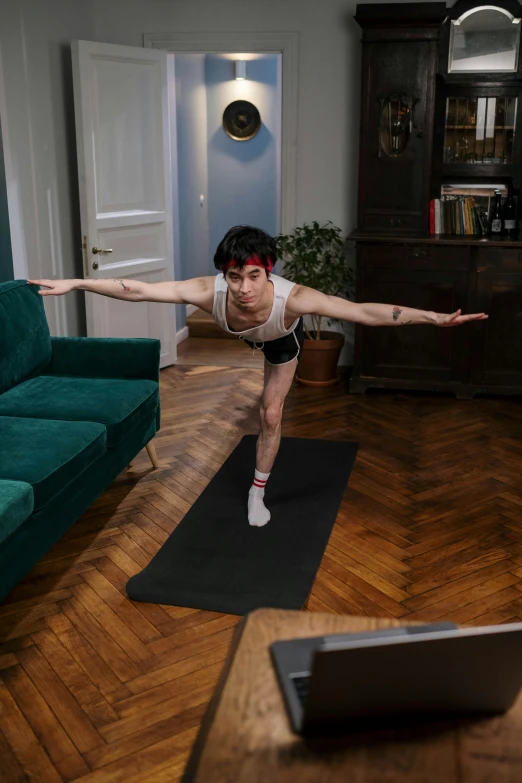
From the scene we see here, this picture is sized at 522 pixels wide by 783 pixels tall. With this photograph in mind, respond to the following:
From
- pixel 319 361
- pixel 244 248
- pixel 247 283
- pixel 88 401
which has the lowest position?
pixel 319 361

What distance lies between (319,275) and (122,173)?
1.37 meters

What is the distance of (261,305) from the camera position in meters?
2.85

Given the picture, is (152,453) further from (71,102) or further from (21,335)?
(71,102)

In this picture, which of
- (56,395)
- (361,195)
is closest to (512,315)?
(361,195)

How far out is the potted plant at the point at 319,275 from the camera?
4.95 meters

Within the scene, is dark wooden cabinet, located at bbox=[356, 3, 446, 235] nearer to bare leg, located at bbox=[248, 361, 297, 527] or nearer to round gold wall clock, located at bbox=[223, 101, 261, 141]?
bare leg, located at bbox=[248, 361, 297, 527]

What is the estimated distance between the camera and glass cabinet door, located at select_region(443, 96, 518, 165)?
4.80 meters

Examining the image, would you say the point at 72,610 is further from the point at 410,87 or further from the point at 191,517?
the point at 410,87

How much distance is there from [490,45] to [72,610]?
400 centimetres

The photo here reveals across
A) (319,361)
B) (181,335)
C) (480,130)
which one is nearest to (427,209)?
(480,130)

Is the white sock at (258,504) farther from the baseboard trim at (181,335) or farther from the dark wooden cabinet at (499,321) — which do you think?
the baseboard trim at (181,335)

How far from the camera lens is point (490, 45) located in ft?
15.4

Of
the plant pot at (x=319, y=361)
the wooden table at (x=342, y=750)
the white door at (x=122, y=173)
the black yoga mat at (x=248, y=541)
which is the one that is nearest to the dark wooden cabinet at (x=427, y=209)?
the plant pot at (x=319, y=361)

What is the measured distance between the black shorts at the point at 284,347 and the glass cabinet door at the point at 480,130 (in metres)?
2.41
